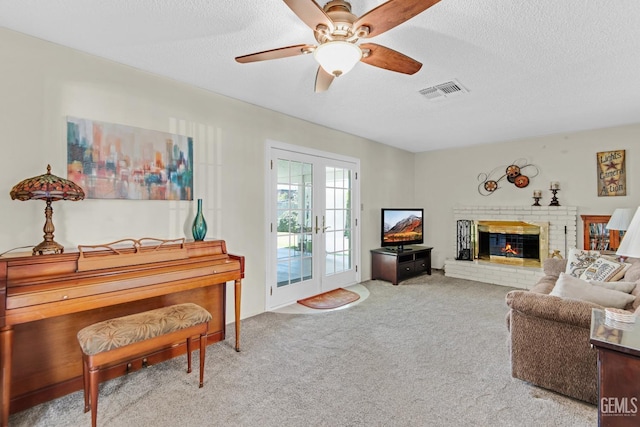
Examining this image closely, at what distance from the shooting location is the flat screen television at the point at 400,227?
5.20 meters

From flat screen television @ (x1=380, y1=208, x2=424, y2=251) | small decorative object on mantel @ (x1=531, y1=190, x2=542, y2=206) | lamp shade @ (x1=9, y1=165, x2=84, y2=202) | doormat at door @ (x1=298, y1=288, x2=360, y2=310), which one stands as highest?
small decorative object on mantel @ (x1=531, y1=190, x2=542, y2=206)

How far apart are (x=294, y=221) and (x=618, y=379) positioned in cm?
322

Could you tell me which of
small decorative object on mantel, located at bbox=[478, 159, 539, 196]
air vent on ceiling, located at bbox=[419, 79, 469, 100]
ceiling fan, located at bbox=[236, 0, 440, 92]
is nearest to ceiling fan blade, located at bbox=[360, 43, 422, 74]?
ceiling fan, located at bbox=[236, 0, 440, 92]

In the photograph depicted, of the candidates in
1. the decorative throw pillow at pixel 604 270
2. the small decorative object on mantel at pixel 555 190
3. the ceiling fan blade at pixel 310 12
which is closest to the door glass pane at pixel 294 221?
the ceiling fan blade at pixel 310 12

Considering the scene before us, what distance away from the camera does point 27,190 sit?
1881 millimetres

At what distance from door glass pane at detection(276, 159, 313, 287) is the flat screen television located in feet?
5.02

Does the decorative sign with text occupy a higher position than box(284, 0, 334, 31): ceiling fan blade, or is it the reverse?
box(284, 0, 334, 31): ceiling fan blade

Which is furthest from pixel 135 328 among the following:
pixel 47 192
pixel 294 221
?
pixel 294 221

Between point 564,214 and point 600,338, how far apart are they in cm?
428

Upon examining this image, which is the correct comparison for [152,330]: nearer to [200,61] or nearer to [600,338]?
[200,61]

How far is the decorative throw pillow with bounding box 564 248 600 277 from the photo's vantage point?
3262mm

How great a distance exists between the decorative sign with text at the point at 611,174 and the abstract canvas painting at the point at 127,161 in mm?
5463

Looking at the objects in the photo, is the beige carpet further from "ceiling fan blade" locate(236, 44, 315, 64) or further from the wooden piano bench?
"ceiling fan blade" locate(236, 44, 315, 64)

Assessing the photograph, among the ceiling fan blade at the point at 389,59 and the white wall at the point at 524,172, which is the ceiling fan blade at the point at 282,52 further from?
A: the white wall at the point at 524,172
